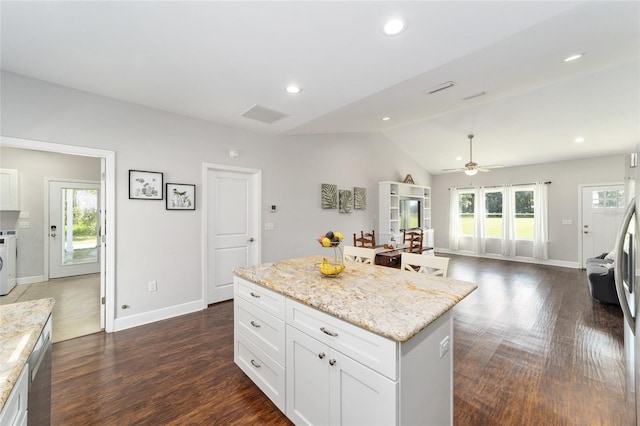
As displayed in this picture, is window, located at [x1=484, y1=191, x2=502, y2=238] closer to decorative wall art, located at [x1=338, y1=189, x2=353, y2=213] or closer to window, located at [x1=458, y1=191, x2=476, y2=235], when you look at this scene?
window, located at [x1=458, y1=191, x2=476, y2=235]

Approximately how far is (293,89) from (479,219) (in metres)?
6.96

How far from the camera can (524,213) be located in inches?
271

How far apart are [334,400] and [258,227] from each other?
Result: 3094 mm

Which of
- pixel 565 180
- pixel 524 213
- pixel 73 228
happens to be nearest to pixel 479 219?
pixel 524 213

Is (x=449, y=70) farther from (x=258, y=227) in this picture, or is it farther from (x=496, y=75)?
(x=258, y=227)

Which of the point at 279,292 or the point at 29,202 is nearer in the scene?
the point at 279,292

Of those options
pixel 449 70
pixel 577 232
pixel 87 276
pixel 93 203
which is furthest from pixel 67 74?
pixel 577 232

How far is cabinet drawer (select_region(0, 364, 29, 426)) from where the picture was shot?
733 mm

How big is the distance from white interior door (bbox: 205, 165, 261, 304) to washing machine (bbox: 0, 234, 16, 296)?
3.32m

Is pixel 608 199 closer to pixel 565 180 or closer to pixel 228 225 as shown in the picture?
pixel 565 180

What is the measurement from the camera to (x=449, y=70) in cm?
250

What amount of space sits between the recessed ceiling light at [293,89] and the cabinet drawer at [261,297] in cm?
195

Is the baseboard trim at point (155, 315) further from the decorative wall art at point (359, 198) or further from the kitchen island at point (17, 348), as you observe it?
the decorative wall art at point (359, 198)

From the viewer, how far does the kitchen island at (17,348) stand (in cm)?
76
